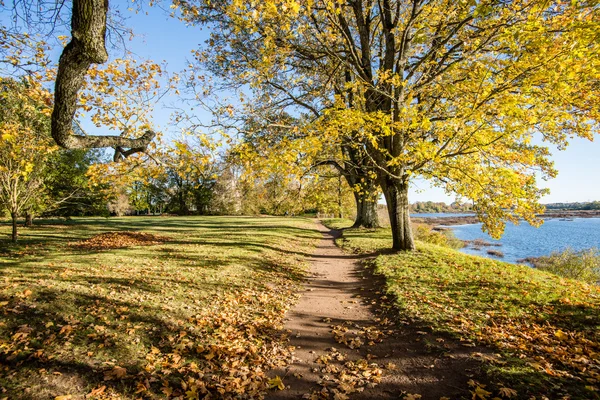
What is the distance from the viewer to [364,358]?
460 cm

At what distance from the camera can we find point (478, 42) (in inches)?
320

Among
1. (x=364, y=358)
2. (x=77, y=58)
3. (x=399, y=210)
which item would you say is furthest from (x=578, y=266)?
(x=77, y=58)

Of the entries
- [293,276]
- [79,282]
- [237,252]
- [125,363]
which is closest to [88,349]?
[125,363]

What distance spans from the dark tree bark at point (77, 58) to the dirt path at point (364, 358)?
521 cm

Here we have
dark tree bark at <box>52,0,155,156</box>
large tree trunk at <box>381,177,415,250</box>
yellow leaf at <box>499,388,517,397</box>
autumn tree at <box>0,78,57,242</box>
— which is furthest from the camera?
large tree trunk at <box>381,177,415,250</box>

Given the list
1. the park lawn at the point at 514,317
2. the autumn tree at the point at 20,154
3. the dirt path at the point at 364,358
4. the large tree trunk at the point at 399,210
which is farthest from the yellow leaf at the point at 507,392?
the autumn tree at the point at 20,154

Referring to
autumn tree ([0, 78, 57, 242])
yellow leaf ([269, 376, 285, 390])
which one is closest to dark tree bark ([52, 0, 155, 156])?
yellow leaf ([269, 376, 285, 390])

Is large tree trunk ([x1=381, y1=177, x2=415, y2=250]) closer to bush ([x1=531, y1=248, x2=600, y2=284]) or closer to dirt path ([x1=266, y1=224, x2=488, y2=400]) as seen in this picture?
dirt path ([x1=266, y1=224, x2=488, y2=400])

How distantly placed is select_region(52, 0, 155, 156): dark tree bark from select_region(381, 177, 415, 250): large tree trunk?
32.2 ft

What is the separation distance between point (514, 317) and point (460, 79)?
836 centimetres

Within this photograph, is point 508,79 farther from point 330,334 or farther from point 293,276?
point 293,276

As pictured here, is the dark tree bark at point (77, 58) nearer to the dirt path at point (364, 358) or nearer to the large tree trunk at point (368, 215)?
the dirt path at point (364, 358)

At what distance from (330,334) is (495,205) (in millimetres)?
8571

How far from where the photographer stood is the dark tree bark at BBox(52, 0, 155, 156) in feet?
12.6
